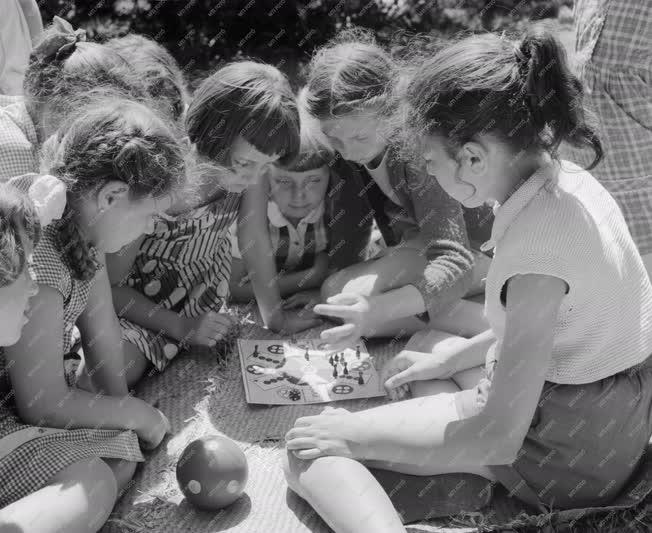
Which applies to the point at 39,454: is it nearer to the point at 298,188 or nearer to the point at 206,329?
the point at 206,329

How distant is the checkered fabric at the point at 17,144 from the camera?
1.54 m

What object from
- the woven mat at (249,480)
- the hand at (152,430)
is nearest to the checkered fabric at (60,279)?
the hand at (152,430)

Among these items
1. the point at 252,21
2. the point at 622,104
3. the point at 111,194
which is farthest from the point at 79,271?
the point at 252,21

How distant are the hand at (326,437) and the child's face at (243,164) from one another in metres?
0.63

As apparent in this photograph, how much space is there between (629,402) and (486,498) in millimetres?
314

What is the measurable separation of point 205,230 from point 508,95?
102cm

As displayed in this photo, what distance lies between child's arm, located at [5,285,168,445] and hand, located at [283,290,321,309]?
79cm

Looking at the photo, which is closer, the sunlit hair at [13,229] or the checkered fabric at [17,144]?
the sunlit hair at [13,229]

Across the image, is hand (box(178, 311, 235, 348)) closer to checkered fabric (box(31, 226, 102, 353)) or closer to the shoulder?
checkered fabric (box(31, 226, 102, 353))

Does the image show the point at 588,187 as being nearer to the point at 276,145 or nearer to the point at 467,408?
the point at 467,408

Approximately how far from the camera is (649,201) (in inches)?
75.4

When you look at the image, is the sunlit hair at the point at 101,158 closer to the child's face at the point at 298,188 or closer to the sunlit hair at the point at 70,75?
the sunlit hair at the point at 70,75

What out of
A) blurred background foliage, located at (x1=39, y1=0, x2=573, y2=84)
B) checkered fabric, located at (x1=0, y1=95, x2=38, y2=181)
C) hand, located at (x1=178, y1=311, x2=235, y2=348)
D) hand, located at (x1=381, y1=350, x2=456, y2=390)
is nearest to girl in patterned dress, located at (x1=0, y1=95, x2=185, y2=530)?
checkered fabric, located at (x1=0, y1=95, x2=38, y2=181)

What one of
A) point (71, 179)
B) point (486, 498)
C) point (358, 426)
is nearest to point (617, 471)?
point (486, 498)
